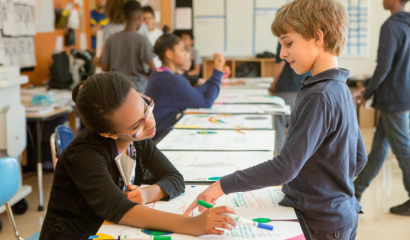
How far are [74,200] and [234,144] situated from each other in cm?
81

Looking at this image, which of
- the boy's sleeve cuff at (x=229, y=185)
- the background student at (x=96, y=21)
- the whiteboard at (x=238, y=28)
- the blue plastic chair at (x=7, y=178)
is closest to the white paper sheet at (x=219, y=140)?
the blue plastic chair at (x=7, y=178)

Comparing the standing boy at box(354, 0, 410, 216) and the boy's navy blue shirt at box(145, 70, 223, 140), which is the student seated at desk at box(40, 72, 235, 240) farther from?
the standing boy at box(354, 0, 410, 216)

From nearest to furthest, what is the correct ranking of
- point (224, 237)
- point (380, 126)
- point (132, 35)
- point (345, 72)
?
point (224, 237), point (345, 72), point (380, 126), point (132, 35)

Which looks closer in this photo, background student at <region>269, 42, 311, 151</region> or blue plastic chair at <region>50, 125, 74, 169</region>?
blue plastic chair at <region>50, 125, 74, 169</region>

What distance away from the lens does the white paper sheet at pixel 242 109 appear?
2.43 meters

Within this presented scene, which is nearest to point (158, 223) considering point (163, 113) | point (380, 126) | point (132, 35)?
point (163, 113)

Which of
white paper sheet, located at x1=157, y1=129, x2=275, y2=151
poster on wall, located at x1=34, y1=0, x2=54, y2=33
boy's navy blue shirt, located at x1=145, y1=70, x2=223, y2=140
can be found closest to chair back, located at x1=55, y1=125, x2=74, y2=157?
white paper sheet, located at x1=157, y1=129, x2=275, y2=151

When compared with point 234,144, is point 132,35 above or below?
above

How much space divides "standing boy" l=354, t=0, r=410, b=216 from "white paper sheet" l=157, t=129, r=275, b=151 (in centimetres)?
104

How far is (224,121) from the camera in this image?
85.7 inches

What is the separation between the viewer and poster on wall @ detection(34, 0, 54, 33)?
13.1 feet

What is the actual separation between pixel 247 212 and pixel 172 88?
1503mm

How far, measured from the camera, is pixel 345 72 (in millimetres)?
985

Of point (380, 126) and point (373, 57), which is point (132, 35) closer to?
point (380, 126)
